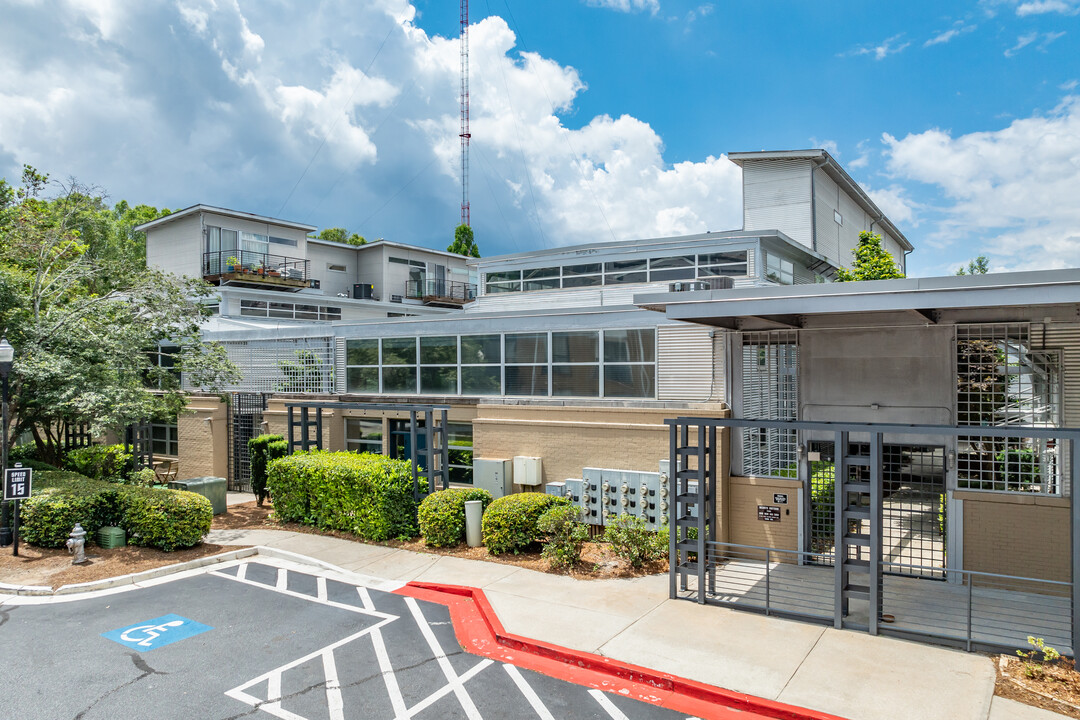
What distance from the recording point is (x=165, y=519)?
13203 millimetres

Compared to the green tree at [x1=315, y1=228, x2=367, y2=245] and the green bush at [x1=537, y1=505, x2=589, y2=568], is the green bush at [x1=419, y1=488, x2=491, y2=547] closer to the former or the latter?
the green bush at [x1=537, y1=505, x2=589, y2=568]

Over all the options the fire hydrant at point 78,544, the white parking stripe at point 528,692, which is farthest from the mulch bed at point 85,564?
the white parking stripe at point 528,692

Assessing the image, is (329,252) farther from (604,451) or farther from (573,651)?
(573,651)

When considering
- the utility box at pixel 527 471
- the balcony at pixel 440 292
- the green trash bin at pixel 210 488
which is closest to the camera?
the utility box at pixel 527 471

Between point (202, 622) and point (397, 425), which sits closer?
point (202, 622)

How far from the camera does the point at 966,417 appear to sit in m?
11.4

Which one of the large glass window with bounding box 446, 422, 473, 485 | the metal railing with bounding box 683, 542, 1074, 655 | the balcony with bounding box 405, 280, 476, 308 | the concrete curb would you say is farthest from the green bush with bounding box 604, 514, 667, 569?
the balcony with bounding box 405, 280, 476, 308

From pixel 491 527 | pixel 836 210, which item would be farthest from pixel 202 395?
pixel 836 210

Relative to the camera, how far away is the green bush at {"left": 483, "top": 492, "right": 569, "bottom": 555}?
12771mm

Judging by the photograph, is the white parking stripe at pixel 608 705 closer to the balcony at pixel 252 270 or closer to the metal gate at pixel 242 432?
the metal gate at pixel 242 432

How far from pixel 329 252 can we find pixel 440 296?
23.0 feet

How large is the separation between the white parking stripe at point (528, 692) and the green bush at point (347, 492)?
21.2 feet

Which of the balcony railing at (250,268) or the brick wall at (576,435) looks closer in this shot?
the brick wall at (576,435)

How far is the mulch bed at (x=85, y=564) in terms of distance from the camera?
11.7 metres
